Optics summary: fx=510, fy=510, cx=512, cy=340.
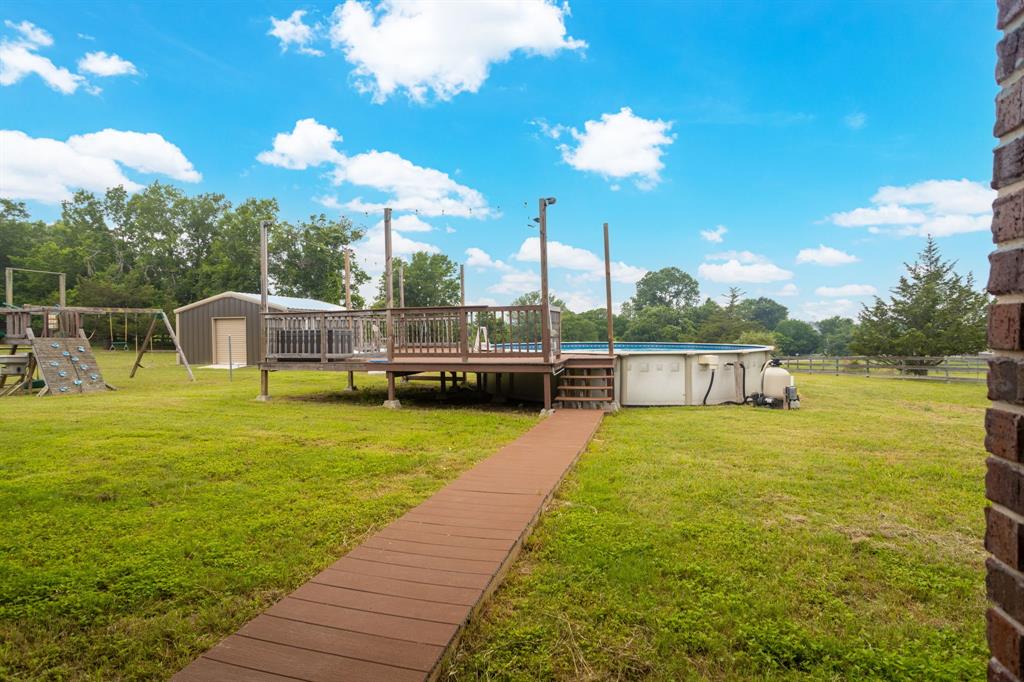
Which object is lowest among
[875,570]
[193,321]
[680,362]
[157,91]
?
[875,570]

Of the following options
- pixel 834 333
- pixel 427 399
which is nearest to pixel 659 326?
pixel 834 333

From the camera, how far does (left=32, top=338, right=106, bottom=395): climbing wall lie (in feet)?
35.2

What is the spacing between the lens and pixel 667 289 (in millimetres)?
49312

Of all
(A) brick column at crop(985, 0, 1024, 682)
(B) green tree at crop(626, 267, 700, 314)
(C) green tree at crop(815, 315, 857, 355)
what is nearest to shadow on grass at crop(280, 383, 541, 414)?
(A) brick column at crop(985, 0, 1024, 682)

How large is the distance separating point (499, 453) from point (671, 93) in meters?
14.0

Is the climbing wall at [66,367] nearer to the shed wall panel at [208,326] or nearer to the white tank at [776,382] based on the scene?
the shed wall panel at [208,326]

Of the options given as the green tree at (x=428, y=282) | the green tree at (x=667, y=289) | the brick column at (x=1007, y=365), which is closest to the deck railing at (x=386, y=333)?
the brick column at (x=1007, y=365)

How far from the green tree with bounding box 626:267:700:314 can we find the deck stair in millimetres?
40566

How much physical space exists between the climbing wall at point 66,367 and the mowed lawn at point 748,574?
11541 mm

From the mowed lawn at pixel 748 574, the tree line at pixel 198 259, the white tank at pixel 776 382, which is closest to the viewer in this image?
the mowed lawn at pixel 748 574

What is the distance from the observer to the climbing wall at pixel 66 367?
10.7 m

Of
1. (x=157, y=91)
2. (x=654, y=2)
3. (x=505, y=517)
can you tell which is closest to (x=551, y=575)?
(x=505, y=517)

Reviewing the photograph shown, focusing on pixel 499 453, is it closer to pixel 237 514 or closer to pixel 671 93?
pixel 237 514

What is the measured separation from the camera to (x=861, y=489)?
165 inches
